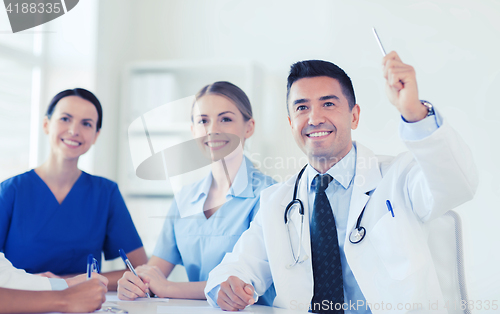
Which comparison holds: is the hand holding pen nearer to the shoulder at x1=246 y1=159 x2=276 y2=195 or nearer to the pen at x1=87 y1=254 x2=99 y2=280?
the shoulder at x1=246 y1=159 x2=276 y2=195

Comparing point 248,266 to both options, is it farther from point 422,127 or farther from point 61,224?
point 61,224

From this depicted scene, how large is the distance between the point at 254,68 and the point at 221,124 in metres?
0.58

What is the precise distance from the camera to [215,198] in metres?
1.42

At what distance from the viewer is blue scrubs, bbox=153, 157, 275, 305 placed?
1.29m

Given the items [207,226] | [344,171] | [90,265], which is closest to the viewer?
[90,265]

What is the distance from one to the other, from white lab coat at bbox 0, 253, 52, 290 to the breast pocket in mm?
821

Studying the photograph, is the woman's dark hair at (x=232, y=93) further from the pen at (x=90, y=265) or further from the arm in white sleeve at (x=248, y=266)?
the pen at (x=90, y=265)

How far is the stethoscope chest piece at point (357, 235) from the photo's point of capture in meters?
0.95

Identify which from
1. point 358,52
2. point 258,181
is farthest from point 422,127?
point 358,52

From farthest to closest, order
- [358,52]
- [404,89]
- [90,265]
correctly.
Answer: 1. [358,52]
2. [90,265]
3. [404,89]

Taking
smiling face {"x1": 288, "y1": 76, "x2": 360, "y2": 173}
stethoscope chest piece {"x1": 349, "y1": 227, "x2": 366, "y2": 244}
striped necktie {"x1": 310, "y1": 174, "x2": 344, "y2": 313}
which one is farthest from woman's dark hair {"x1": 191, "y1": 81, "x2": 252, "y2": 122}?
stethoscope chest piece {"x1": 349, "y1": 227, "x2": 366, "y2": 244}

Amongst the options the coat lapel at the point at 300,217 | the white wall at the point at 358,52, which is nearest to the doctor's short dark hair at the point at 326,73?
the coat lapel at the point at 300,217

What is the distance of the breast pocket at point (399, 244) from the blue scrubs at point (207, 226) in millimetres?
417

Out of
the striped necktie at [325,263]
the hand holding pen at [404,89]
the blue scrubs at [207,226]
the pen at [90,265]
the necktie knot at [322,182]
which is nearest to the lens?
the hand holding pen at [404,89]
